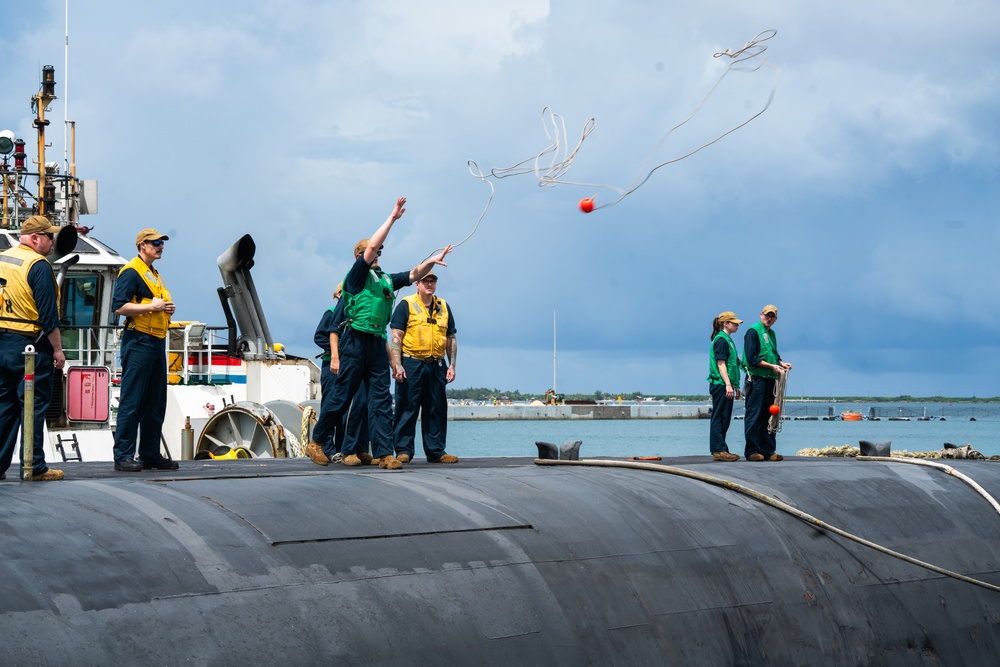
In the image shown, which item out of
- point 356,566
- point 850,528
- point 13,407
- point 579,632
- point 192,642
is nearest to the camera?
point 192,642

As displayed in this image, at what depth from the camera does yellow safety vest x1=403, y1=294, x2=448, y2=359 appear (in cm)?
1215

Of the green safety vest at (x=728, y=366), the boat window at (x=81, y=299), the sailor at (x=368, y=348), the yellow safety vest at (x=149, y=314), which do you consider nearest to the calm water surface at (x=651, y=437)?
the boat window at (x=81, y=299)

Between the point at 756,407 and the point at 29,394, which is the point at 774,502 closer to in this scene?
the point at 756,407

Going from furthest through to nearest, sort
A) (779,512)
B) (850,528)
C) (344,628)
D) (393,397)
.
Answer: (393,397) → (850,528) → (779,512) → (344,628)

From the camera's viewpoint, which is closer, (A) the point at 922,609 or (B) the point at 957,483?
(A) the point at 922,609

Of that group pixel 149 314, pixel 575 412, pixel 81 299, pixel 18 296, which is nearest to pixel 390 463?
pixel 149 314

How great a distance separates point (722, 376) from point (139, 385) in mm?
7436

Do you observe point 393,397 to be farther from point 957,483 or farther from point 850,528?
point 957,483

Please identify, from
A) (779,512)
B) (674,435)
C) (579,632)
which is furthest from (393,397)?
(674,435)

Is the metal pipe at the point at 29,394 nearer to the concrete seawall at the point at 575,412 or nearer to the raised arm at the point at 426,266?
the raised arm at the point at 426,266

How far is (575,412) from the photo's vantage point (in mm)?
138625

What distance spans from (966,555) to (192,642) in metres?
7.99

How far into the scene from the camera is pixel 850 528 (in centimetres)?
1058

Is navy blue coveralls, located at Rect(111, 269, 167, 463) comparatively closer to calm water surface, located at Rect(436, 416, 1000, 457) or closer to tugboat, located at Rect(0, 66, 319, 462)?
tugboat, located at Rect(0, 66, 319, 462)
